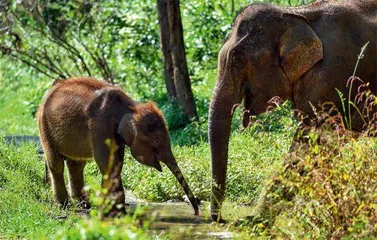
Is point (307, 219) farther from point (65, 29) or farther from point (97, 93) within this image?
point (65, 29)

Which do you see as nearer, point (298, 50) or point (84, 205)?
point (298, 50)

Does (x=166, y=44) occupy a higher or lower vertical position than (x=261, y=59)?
lower

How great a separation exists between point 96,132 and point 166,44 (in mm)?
6096

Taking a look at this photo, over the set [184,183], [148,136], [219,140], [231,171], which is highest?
[219,140]

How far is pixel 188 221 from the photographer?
10250 mm

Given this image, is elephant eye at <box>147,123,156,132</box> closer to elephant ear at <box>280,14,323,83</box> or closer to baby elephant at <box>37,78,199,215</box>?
baby elephant at <box>37,78,199,215</box>

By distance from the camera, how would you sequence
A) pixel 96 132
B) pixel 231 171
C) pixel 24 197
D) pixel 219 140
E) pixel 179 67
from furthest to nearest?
pixel 179 67 → pixel 231 171 → pixel 24 197 → pixel 96 132 → pixel 219 140

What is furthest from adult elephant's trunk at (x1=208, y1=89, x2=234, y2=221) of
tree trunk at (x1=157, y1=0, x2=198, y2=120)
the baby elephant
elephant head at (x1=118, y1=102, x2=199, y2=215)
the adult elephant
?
tree trunk at (x1=157, y1=0, x2=198, y2=120)

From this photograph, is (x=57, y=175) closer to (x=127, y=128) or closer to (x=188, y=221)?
(x=127, y=128)

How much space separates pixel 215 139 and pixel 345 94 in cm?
133

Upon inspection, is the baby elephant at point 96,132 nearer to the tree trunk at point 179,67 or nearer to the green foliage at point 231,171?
the green foliage at point 231,171

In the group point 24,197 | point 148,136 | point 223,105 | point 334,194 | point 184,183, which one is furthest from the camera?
point 24,197

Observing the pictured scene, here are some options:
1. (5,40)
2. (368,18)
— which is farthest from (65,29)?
(368,18)

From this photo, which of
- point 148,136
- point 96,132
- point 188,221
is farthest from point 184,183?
point 96,132
